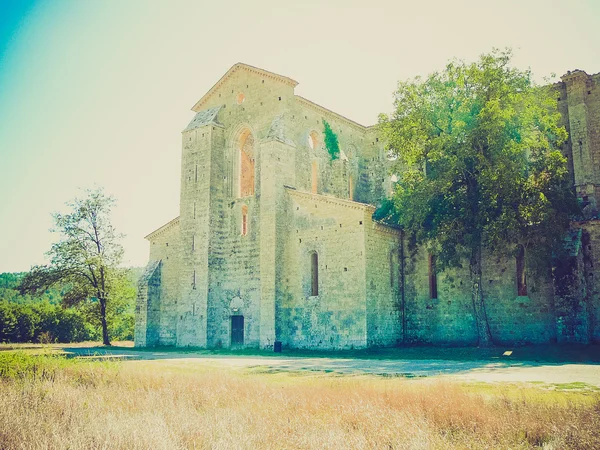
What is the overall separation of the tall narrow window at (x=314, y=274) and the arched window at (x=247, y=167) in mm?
7303

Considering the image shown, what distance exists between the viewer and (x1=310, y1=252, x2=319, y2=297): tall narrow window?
27606 mm

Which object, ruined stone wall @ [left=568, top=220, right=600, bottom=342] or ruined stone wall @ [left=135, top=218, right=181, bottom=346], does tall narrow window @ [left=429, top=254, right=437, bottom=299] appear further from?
ruined stone wall @ [left=135, top=218, right=181, bottom=346]

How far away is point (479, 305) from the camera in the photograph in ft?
81.0

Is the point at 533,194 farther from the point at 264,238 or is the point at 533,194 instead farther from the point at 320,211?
the point at 264,238

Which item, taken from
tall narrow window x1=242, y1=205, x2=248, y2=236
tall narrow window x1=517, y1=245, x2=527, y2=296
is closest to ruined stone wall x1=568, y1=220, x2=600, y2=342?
tall narrow window x1=517, y1=245, x2=527, y2=296

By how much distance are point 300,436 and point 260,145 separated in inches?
896

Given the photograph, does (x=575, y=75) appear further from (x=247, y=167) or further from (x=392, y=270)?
(x=247, y=167)

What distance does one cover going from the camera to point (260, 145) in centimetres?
2986

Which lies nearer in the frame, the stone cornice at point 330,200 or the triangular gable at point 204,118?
the stone cornice at point 330,200

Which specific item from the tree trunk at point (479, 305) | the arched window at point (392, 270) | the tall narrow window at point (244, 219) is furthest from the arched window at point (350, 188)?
the tree trunk at point (479, 305)

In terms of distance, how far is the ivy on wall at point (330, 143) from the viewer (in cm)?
3297

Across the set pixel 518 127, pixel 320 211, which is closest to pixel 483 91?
pixel 518 127

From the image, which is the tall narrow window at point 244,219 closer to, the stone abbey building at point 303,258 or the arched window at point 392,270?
the stone abbey building at point 303,258

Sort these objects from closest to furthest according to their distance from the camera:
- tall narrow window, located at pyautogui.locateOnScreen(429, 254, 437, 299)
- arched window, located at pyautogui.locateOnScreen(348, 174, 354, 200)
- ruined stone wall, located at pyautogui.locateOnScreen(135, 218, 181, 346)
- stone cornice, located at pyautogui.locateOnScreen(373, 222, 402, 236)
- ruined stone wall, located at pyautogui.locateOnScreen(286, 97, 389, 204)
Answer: stone cornice, located at pyautogui.locateOnScreen(373, 222, 402, 236) < tall narrow window, located at pyautogui.locateOnScreen(429, 254, 437, 299) < ruined stone wall, located at pyautogui.locateOnScreen(286, 97, 389, 204) < ruined stone wall, located at pyautogui.locateOnScreen(135, 218, 181, 346) < arched window, located at pyautogui.locateOnScreen(348, 174, 354, 200)
